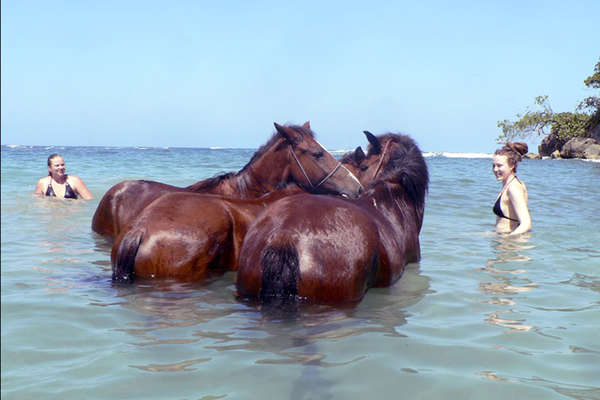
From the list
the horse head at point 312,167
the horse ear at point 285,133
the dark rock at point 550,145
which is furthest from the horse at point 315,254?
the dark rock at point 550,145

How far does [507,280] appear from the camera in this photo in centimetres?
479

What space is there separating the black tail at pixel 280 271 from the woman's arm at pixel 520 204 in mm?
4434

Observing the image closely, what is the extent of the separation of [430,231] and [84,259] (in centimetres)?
499

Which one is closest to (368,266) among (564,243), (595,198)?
(564,243)

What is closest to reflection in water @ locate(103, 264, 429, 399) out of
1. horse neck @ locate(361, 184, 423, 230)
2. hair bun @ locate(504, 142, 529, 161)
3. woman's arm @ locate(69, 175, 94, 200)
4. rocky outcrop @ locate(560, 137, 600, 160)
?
horse neck @ locate(361, 184, 423, 230)

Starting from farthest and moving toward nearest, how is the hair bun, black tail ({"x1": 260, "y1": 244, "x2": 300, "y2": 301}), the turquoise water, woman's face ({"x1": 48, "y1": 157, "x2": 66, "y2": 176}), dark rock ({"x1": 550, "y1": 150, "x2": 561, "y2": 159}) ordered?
dark rock ({"x1": 550, "y1": 150, "x2": 561, "y2": 159})
woman's face ({"x1": 48, "y1": 157, "x2": 66, "y2": 176})
the hair bun
black tail ({"x1": 260, "y1": 244, "x2": 300, "y2": 301})
the turquoise water

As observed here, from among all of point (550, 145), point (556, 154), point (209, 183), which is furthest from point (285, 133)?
point (550, 145)

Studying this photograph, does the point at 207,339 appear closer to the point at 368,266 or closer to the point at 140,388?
the point at 140,388

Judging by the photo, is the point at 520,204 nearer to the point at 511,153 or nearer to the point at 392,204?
the point at 511,153

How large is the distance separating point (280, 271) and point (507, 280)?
259 cm

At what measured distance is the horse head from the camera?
5609 mm

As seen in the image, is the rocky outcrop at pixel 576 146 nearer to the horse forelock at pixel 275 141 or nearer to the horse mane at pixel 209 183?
the horse forelock at pixel 275 141

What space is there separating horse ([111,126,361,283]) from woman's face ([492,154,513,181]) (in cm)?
362

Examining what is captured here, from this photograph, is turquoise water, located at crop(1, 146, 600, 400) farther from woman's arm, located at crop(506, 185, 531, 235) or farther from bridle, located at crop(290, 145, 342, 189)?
woman's arm, located at crop(506, 185, 531, 235)
